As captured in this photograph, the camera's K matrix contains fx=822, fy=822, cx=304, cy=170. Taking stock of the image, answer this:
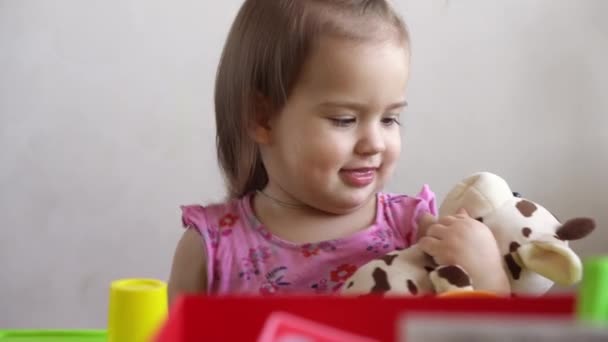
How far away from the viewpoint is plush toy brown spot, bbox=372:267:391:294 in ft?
2.72

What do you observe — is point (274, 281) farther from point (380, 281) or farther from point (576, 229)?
point (576, 229)

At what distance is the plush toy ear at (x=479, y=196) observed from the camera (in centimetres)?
90

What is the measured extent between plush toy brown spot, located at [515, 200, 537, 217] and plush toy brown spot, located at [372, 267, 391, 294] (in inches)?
6.7

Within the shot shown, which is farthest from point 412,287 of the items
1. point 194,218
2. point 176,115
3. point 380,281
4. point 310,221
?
point 176,115

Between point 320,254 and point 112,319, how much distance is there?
43 centimetres

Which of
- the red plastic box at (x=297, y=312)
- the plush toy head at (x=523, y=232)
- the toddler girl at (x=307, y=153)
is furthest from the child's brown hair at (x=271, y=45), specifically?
the red plastic box at (x=297, y=312)

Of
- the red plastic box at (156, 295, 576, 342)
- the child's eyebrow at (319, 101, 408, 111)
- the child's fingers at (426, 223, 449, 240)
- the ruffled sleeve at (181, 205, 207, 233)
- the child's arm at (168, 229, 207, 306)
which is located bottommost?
the child's arm at (168, 229, 207, 306)

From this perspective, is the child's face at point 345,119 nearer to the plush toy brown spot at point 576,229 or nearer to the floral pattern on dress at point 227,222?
the floral pattern on dress at point 227,222

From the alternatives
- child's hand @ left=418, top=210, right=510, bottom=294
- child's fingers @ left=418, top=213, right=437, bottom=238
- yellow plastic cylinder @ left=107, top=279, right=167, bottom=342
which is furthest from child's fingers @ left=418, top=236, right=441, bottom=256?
yellow plastic cylinder @ left=107, top=279, right=167, bottom=342

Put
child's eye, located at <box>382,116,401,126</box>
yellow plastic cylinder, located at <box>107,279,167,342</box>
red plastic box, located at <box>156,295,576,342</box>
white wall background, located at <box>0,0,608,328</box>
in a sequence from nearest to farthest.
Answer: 1. red plastic box, located at <box>156,295,576,342</box>
2. yellow plastic cylinder, located at <box>107,279,167,342</box>
3. child's eye, located at <box>382,116,401,126</box>
4. white wall background, located at <box>0,0,608,328</box>

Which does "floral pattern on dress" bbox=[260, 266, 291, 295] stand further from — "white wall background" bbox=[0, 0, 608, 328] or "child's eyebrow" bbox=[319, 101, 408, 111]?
"white wall background" bbox=[0, 0, 608, 328]

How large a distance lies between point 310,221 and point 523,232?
0.93 ft

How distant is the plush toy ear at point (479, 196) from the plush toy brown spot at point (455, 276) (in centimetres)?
13

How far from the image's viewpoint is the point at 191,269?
41.2 inches
